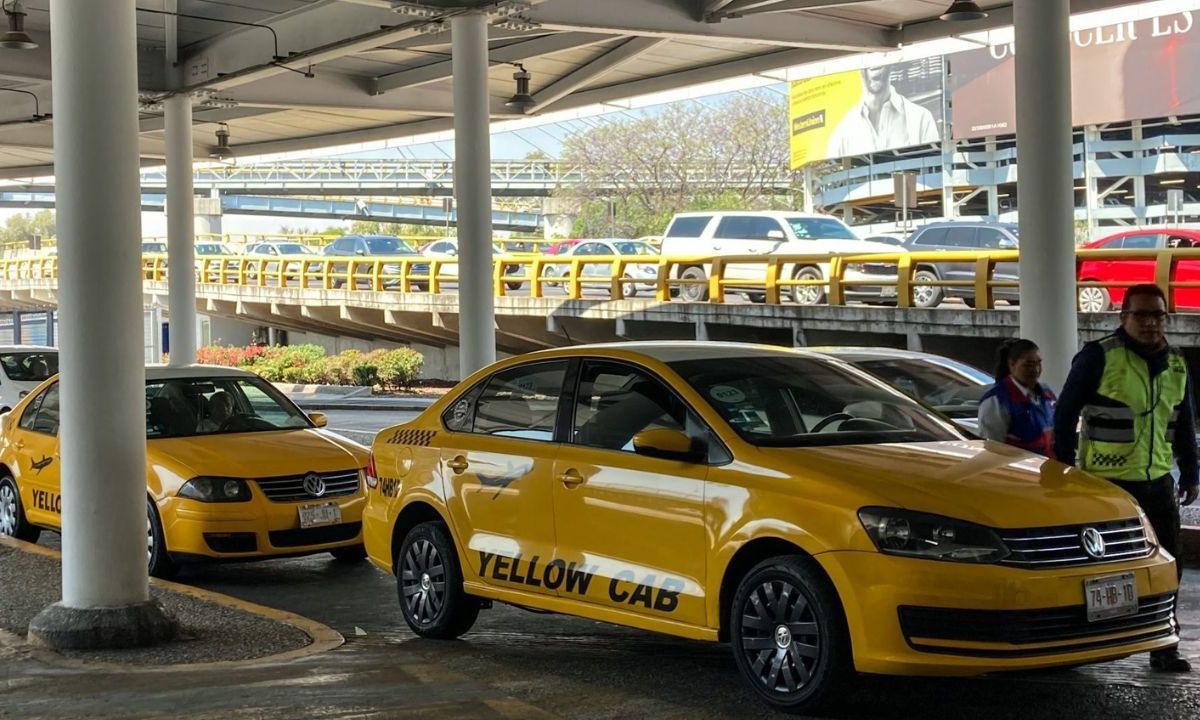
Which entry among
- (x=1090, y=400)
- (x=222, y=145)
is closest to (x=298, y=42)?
(x=222, y=145)

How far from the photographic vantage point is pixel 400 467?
8758 mm

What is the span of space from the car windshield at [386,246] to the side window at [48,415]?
4436 centimetres

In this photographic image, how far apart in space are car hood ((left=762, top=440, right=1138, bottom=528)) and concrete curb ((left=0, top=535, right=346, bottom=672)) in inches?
114

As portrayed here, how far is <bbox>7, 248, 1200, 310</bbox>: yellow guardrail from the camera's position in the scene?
23425 millimetres

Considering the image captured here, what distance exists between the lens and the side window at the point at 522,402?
26.1 ft

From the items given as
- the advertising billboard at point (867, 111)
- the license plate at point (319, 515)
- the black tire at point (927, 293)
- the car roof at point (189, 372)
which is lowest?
the license plate at point (319, 515)

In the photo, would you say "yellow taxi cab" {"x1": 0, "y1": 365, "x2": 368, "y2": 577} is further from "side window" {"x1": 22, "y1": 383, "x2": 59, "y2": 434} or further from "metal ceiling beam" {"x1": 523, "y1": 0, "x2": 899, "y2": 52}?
"metal ceiling beam" {"x1": 523, "y1": 0, "x2": 899, "y2": 52}

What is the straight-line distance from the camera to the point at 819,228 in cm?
3300

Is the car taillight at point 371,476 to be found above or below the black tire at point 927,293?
below

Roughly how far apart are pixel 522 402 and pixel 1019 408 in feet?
8.78

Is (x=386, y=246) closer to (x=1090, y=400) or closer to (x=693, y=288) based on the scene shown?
(x=693, y=288)

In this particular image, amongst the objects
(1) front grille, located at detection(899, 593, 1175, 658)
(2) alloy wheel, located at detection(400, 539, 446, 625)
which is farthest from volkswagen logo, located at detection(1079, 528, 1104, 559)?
(2) alloy wheel, located at detection(400, 539, 446, 625)

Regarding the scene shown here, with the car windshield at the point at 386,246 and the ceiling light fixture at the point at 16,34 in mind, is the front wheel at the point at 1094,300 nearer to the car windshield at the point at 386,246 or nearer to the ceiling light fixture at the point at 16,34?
the ceiling light fixture at the point at 16,34

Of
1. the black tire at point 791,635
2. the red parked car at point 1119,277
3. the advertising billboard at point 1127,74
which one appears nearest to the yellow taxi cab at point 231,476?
the black tire at point 791,635
